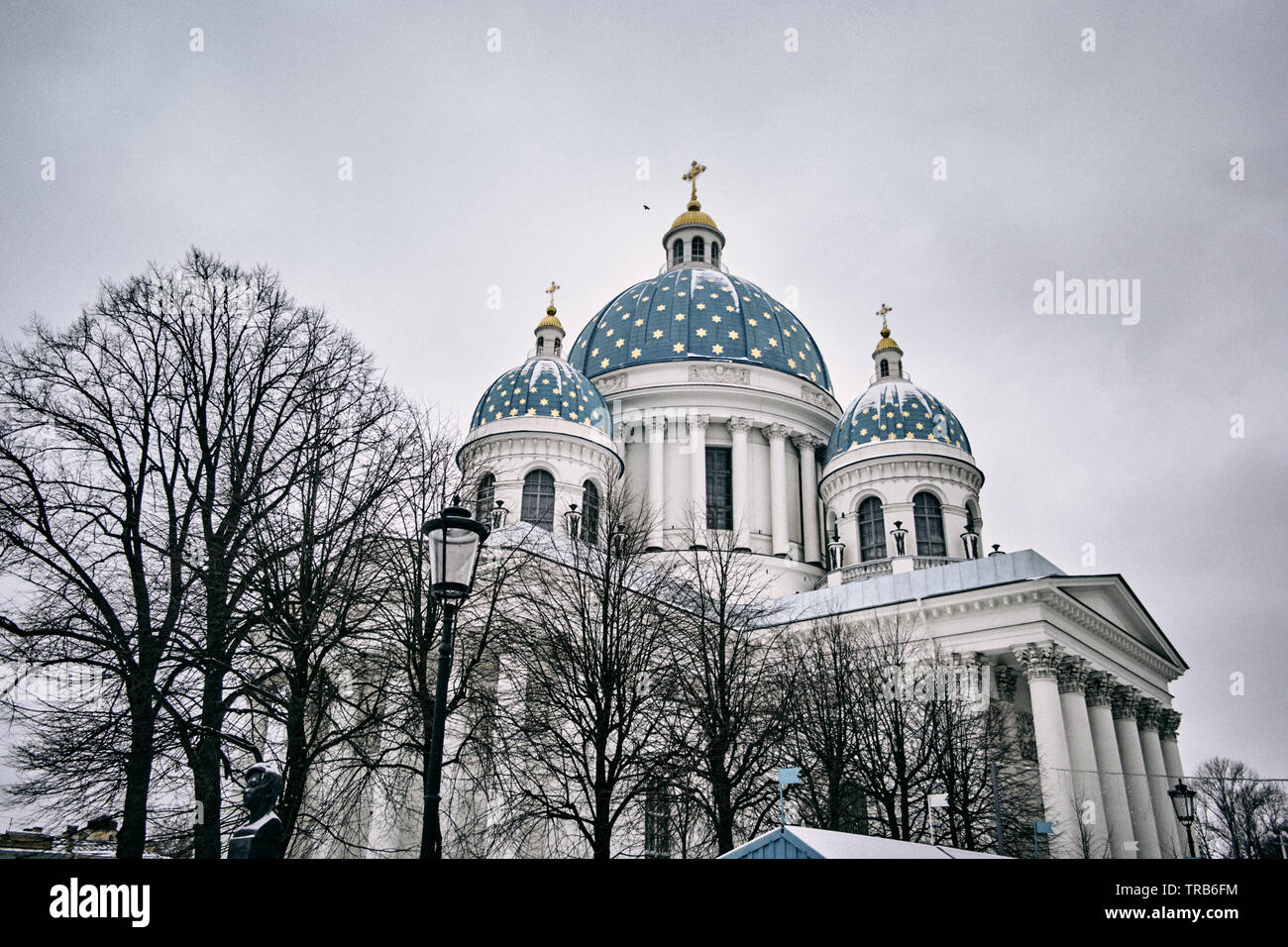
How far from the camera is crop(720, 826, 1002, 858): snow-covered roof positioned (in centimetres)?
1044

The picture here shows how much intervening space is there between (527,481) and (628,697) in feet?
72.8

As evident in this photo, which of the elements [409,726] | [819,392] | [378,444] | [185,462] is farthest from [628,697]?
[819,392]

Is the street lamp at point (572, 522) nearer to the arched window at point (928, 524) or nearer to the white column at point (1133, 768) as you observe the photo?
the arched window at point (928, 524)

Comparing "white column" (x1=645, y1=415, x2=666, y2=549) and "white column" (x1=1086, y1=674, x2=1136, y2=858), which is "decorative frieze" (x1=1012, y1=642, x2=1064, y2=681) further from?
"white column" (x1=645, y1=415, x2=666, y2=549)

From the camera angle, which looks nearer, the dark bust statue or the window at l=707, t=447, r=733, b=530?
the dark bust statue

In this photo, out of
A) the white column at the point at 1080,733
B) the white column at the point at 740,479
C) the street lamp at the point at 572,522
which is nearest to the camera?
the white column at the point at 1080,733

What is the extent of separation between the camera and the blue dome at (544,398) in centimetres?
4478

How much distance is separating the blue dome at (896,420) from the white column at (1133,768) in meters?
14.4

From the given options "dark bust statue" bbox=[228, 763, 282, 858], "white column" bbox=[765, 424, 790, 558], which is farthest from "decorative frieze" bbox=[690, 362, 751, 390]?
"dark bust statue" bbox=[228, 763, 282, 858]

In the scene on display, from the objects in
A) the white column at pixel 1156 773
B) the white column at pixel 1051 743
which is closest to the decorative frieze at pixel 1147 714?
the white column at pixel 1156 773

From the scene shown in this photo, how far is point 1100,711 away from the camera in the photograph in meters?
35.3

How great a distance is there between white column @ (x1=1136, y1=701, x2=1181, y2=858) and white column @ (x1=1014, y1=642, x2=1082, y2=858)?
8.87 meters

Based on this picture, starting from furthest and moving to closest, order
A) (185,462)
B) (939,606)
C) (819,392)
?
(819,392)
(939,606)
(185,462)
